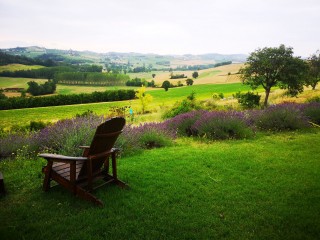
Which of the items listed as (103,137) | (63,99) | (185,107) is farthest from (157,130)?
(63,99)

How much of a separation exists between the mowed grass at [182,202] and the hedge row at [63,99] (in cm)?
4751

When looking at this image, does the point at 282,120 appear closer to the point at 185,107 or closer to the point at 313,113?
the point at 313,113

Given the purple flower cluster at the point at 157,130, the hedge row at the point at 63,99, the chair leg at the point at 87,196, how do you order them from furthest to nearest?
the hedge row at the point at 63,99 → the purple flower cluster at the point at 157,130 → the chair leg at the point at 87,196

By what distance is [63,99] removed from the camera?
173ft

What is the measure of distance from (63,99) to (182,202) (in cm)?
5289

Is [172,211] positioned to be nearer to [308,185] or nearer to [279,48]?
[308,185]

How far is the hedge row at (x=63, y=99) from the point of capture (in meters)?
48.0

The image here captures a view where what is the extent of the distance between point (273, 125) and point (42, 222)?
30.8ft

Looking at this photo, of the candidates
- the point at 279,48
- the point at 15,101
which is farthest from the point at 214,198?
the point at 15,101

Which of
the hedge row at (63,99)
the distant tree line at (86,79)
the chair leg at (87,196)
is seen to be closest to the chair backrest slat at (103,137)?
the chair leg at (87,196)

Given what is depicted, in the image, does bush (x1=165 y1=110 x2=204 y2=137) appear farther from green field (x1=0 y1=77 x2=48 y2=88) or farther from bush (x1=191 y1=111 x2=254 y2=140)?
green field (x1=0 y1=77 x2=48 y2=88)

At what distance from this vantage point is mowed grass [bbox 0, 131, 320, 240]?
3536 millimetres

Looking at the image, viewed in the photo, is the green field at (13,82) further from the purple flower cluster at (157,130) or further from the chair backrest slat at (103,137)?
the chair backrest slat at (103,137)

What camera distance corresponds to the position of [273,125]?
10.5 m
